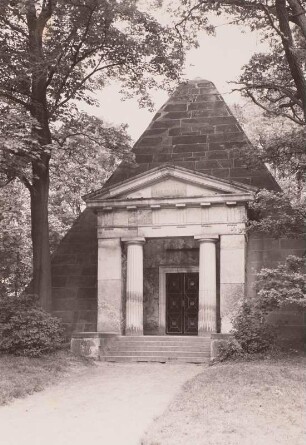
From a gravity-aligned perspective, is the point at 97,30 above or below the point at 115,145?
above

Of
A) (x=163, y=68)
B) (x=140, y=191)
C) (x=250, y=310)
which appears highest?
(x=163, y=68)

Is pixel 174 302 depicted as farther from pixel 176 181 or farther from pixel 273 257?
pixel 176 181

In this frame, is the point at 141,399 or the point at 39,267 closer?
the point at 141,399

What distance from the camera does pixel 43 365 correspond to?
13.2 m

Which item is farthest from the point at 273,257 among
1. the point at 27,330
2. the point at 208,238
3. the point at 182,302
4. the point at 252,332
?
the point at 27,330

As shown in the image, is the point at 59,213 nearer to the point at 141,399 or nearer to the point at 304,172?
the point at 304,172

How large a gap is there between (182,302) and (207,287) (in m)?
Result: 2.93

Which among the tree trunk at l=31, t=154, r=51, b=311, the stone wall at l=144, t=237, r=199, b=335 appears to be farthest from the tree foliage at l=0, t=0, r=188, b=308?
the stone wall at l=144, t=237, r=199, b=335

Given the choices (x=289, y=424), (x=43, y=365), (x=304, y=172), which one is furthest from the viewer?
(x=304, y=172)

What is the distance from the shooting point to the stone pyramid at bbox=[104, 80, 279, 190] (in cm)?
1982

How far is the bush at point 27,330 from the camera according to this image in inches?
555

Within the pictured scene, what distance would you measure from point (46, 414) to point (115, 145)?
37.3ft

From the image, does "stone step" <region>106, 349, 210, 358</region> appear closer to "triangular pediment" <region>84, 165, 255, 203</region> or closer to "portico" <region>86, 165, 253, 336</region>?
"portico" <region>86, 165, 253, 336</region>

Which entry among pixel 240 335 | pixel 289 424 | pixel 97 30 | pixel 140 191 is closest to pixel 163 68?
pixel 97 30
